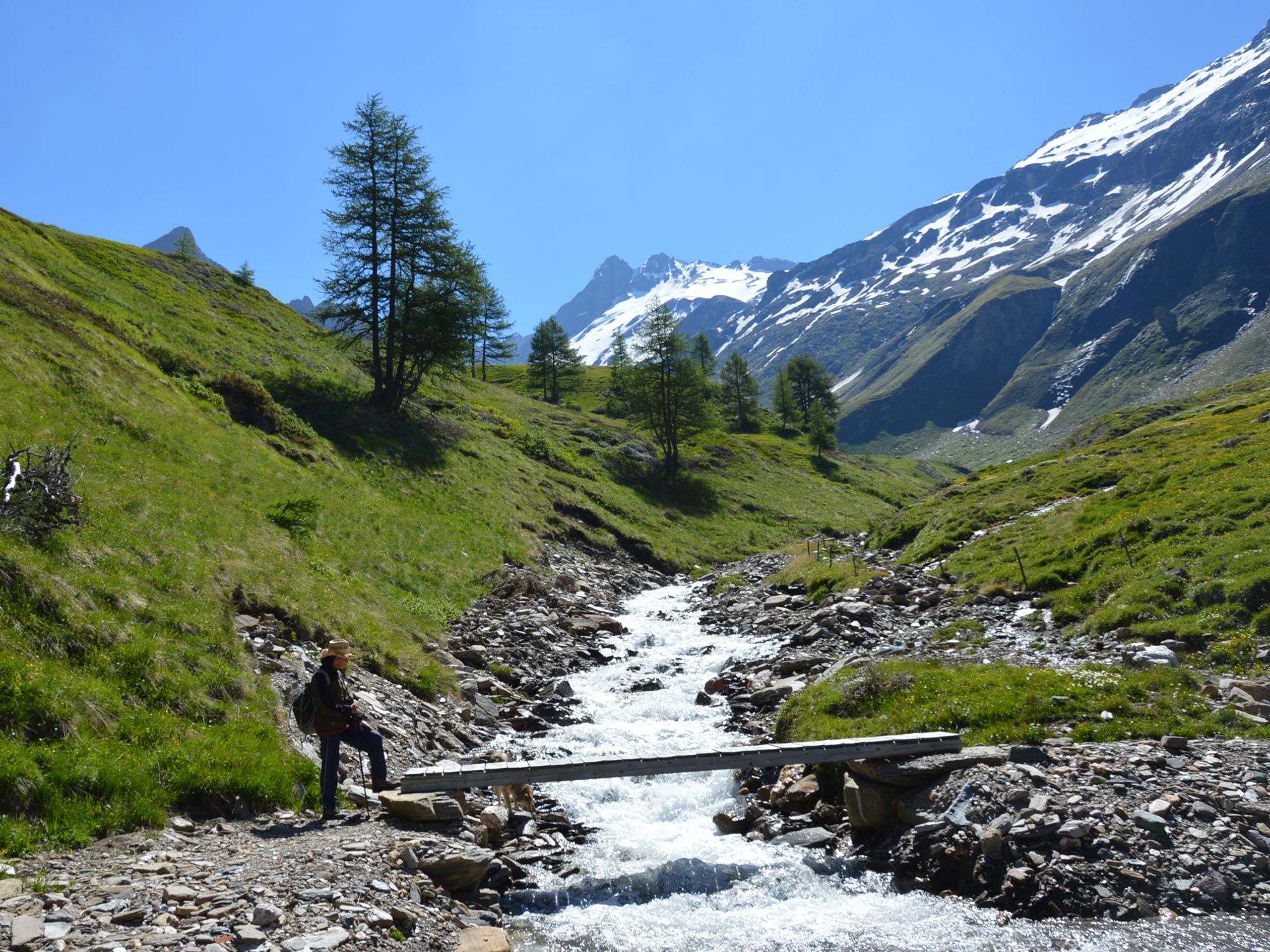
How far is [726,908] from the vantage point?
400 inches

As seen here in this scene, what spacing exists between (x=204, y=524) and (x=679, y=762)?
41.4ft

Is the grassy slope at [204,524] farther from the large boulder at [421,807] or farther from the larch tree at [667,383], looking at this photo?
the larch tree at [667,383]

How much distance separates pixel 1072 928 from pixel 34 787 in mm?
12768

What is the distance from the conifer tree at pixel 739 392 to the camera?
10269cm

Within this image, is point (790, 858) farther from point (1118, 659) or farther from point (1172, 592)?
point (1172, 592)

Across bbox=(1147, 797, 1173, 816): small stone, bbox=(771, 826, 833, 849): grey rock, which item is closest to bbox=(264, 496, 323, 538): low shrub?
bbox=(771, 826, 833, 849): grey rock

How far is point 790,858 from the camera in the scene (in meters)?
11.2

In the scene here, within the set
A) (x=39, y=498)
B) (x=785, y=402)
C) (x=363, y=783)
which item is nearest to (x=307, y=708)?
(x=363, y=783)

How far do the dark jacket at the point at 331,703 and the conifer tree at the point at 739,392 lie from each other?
93082 mm

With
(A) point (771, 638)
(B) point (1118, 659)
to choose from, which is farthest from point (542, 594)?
(B) point (1118, 659)

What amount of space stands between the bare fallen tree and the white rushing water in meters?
10.1

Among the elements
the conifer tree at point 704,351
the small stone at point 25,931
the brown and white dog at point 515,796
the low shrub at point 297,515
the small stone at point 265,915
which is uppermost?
the conifer tree at point 704,351

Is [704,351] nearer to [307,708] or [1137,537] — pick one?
[1137,537]

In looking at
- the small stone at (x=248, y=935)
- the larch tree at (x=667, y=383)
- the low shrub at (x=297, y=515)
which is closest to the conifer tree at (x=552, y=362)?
the larch tree at (x=667, y=383)
